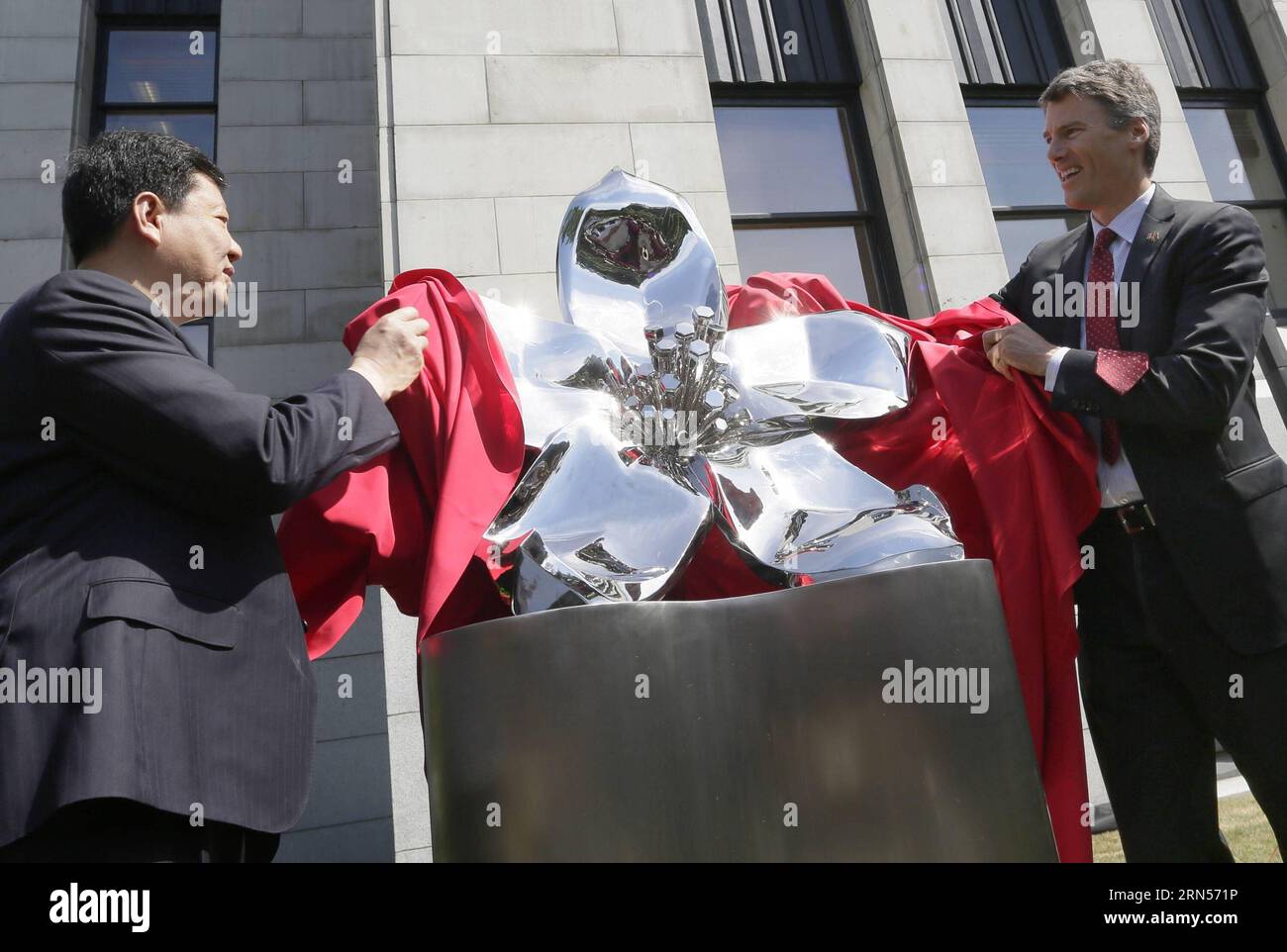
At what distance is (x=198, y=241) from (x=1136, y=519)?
8.08 ft

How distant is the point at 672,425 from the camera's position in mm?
2268

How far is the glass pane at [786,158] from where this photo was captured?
21.6 feet

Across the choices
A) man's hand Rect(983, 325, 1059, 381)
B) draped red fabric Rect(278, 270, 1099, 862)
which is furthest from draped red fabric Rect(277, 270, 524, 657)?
man's hand Rect(983, 325, 1059, 381)

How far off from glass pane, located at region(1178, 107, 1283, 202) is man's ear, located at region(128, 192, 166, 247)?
815 centimetres

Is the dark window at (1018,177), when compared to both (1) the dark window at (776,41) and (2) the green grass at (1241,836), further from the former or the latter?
(2) the green grass at (1241,836)

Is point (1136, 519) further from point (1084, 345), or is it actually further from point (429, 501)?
point (429, 501)

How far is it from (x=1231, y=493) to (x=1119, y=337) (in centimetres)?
51

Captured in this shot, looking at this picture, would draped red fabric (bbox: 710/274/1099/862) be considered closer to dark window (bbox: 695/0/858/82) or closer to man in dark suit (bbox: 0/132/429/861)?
man in dark suit (bbox: 0/132/429/861)

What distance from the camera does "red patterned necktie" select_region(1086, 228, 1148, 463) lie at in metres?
2.26

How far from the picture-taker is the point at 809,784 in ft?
5.79

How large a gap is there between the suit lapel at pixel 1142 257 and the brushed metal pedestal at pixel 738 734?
1080mm

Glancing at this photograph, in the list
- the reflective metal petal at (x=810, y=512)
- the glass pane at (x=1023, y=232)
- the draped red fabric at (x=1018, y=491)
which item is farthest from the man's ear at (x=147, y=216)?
the glass pane at (x=1023, y=232)

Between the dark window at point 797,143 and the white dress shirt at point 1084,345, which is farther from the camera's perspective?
the dark window at point 797,143

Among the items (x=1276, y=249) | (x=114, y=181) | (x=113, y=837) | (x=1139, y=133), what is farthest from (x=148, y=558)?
(x=1276, y=249)
